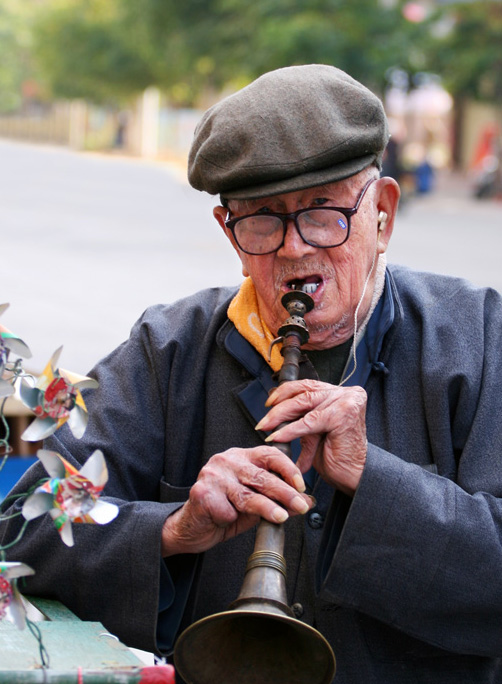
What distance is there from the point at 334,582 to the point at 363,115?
0.96m

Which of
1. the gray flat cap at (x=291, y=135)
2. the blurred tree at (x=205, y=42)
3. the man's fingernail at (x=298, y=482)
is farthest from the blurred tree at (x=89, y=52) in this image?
the man's fingernail at (x=298, y=482)

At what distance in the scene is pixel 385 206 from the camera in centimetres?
246

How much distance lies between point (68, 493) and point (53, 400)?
13 centimetres

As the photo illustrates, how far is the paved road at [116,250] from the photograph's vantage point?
7113 mm

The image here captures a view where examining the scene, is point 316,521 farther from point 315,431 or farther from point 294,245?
point 294,245

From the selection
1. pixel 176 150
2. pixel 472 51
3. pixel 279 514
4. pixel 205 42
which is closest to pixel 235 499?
pixel 279 514

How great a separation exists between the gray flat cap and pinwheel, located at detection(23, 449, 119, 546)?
3.20 feet

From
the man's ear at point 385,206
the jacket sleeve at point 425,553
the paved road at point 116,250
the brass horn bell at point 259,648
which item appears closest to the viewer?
the brass horn bell at point 259,648

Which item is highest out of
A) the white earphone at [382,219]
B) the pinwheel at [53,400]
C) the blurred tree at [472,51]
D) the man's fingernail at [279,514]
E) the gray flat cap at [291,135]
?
the blurred tree at [472,51]

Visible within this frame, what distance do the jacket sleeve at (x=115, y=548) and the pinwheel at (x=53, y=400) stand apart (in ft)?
2.32

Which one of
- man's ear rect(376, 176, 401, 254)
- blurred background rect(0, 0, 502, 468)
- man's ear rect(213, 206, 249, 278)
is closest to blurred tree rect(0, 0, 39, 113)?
blurred background rect(0, 0, 502, 468)

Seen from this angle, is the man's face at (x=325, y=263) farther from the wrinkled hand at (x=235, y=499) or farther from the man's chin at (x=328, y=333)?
the wrinkled hand at (x=235, y=499)

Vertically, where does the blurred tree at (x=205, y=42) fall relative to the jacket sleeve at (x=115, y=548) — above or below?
above

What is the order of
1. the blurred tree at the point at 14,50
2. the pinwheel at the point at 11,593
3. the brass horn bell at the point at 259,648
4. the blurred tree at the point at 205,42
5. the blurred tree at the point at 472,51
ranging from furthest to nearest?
1. the blurred tree at the point at 14,50
2. the blurred tree at the point at 472,51
3. the blurred tree at the point at 205,42
4. the brass horn bell at the point at 259,648
5. the pinwheel at the point at 11,593
